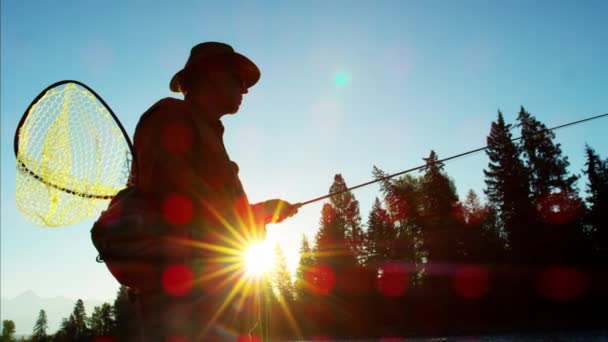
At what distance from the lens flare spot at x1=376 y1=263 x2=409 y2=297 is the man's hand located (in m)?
41.9

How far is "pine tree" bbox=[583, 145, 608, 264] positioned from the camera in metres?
38.2

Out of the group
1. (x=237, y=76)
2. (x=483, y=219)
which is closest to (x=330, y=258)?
(x=483, y=219)

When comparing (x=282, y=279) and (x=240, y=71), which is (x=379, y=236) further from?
(x=240, y=71)

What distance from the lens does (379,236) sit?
4938 centimetres

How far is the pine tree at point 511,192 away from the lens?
129 ft

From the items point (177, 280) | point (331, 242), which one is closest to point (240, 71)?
point (177, 280)

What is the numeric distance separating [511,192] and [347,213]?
19.8 metres

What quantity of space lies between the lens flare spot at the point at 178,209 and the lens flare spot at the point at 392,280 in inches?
1702

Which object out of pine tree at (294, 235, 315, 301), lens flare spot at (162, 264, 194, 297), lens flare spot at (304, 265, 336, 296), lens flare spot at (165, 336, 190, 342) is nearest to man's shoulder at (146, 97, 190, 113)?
lens flare spot at (162, 264, 194, 297)

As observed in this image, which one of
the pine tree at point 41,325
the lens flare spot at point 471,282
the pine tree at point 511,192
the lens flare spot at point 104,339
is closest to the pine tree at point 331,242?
the lens flare spot at point 471,282

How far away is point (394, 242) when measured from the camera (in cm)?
4847

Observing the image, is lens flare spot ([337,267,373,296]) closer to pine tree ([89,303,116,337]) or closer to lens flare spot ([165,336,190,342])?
lens flare spot ([165,336,190,342])

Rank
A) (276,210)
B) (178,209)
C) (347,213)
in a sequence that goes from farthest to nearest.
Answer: (347,213)
(276,210)
(178,209)

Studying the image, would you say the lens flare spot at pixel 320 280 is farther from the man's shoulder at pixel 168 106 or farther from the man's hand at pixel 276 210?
the man's shoulder at pixel 168 106
